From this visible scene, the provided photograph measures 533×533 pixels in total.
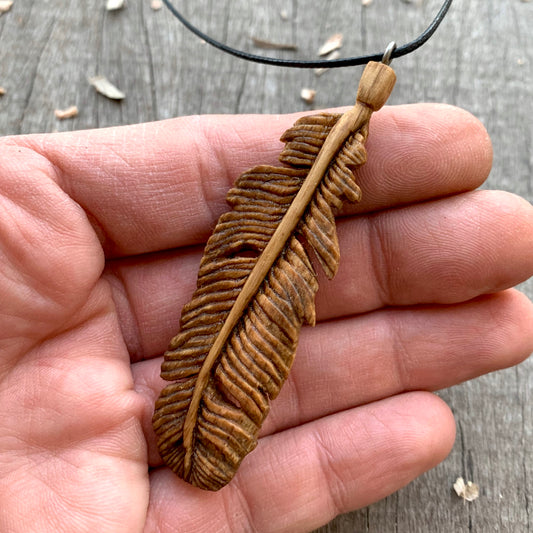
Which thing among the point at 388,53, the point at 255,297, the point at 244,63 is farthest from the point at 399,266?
the point at 244,63

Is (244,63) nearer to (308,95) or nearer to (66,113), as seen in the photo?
(308,95)

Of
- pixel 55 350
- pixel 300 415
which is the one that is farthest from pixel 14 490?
pixel 300 415

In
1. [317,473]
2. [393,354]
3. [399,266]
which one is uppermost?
[399,266]

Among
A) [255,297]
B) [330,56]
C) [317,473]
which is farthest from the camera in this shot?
[330,56]

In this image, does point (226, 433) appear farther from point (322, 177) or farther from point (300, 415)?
point (322, 177)

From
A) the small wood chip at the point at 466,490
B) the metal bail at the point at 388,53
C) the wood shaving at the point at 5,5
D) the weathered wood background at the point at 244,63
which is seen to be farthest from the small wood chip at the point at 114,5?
the small wood chip at the point at 466,490

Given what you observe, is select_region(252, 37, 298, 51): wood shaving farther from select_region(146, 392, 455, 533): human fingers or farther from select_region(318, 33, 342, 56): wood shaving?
select_region(146, 392, 455, 533): human fingers

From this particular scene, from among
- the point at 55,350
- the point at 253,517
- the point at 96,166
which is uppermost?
the point at 96,166
